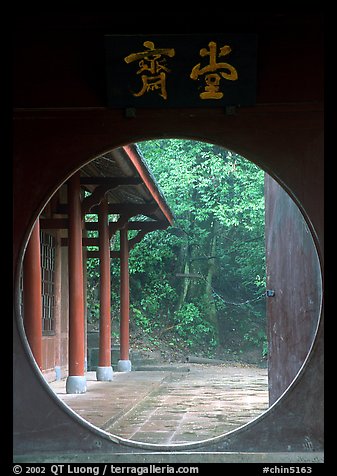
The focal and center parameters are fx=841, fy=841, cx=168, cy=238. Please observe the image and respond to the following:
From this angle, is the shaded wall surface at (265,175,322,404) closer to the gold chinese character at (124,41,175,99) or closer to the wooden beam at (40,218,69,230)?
the gold chinese character at (124,41,175,99)

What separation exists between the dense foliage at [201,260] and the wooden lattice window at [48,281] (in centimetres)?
606

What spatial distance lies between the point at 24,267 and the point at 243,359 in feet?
42.5

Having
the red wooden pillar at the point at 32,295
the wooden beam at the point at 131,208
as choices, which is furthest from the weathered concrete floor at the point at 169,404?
the wooden beam at the point at 131,208

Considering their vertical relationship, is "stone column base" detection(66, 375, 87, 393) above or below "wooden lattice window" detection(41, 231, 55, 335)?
below

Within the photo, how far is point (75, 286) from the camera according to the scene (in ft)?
31.8

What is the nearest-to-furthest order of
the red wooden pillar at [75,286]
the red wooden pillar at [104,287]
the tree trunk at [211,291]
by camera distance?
1. the red wooden pillar at [75,286]
2. the red wooden pillar at [104,287]
3. the tree trunk at [211,291]

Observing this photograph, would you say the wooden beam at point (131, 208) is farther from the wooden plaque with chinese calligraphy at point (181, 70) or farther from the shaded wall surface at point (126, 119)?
the wooden plaque with chinese calligraphy at point (181, 70)

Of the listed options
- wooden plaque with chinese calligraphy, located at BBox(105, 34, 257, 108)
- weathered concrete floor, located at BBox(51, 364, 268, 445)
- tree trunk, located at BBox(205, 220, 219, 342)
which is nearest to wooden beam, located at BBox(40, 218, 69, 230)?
weathered concrete floor, located at BBox(51, 364, 268, 445)

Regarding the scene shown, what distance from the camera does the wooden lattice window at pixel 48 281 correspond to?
499 inches

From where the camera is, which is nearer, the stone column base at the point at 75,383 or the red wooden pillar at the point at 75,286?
the red wooden pillar at the point at 75,286

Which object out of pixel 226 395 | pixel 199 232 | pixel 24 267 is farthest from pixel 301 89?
pixel 199 232

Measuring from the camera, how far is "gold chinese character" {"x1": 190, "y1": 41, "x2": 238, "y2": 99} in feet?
17.0

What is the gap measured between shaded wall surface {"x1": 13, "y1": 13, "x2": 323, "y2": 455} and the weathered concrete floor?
7.74 ft

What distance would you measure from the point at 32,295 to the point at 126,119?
2.96 meters
